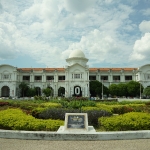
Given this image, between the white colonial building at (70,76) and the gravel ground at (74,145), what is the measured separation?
149 ft

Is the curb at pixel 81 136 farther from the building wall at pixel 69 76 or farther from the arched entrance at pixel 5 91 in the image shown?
the arched entrance at pixel 5 91

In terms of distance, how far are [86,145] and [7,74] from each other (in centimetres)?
5268

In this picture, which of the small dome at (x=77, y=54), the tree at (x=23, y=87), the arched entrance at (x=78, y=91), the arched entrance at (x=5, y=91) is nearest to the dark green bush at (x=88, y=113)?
the arched entrance at (x=78, y=91)

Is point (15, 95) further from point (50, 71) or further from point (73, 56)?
point (73, 56)

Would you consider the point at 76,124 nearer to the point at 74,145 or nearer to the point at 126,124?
the point at 74,145

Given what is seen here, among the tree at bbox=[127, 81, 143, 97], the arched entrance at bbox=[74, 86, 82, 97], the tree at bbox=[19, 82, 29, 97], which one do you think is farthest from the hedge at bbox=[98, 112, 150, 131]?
the tree at bbox=[19, 82, 29, 97]

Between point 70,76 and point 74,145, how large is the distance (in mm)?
47450

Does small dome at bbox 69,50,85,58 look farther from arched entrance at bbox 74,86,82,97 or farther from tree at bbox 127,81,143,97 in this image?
tree at bbox 127,81,143,97

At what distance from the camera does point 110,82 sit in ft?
194

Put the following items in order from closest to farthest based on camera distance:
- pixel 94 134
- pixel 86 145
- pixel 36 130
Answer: pixel 86 145 → pixel 94 134 → pixel 36 130

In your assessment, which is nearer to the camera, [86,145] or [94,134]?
[86,145]

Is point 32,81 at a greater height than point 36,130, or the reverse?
point 32,81

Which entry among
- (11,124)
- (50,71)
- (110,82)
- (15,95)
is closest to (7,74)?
(15,95)

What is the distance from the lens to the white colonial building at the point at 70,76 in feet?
179
